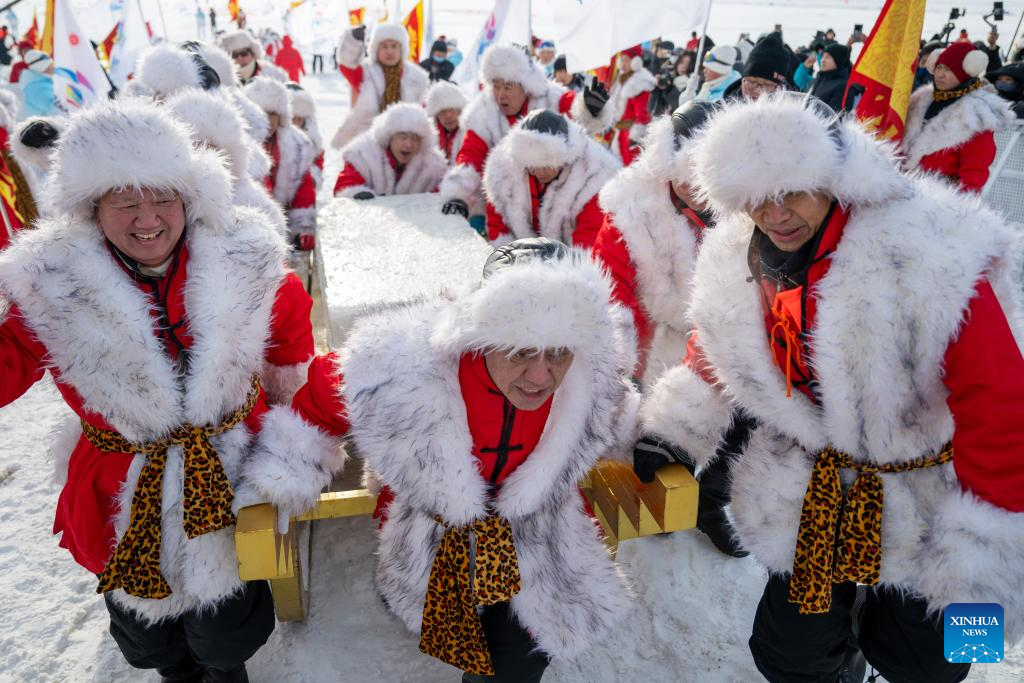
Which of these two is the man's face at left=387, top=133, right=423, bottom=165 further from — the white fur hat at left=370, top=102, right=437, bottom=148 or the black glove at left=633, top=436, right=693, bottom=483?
the black glove at left=633, top=436, right=693, bottom=483

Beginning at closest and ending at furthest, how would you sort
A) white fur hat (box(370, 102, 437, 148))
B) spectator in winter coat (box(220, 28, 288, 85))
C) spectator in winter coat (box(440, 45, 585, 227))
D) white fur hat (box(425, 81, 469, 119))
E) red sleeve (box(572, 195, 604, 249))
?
red sleeve (box(572, 195, 604, 249)), spectator in winter coat (box(440, 45, 585, 227)), white fur hat (box(370, 102, 437, 148)), white fur hat (box(425, 81, 469, 119)), spectator in winter coat (box(220, 28, 288, 85))

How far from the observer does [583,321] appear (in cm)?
144

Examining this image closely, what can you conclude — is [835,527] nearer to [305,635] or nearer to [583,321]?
[583,321]

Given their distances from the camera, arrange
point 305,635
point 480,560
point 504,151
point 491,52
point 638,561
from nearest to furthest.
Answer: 1. point 480,560
2. point 305,635
3. point 638,561
4. point 504,151
5. point 491,52

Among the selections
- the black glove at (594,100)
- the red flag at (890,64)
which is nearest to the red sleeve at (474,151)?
the black glove at (594,100)

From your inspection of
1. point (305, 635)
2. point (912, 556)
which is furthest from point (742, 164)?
point (305, 635)

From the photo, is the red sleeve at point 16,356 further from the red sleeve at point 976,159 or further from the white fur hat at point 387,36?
the white fur hat at point 387,36

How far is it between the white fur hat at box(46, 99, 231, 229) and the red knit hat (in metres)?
4.76

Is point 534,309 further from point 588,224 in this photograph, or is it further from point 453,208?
point 453,208

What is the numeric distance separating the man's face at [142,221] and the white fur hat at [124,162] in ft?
0.08

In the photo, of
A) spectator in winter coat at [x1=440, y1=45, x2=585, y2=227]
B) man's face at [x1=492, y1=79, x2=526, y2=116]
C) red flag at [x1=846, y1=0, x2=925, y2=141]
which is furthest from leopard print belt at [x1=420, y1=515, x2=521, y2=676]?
man's face at [x1=492, y1=79, x2=526, y2=116]

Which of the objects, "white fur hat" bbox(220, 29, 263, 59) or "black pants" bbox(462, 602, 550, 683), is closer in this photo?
"black pants" bbox(462, 602, 550, 683)

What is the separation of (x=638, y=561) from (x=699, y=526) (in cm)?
31

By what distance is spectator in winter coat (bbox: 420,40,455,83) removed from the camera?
10.0 m
